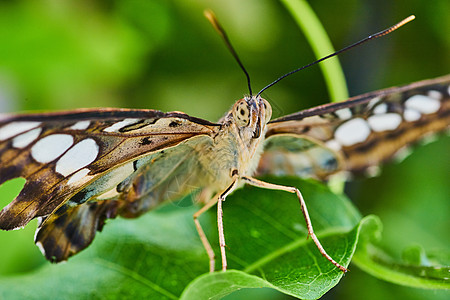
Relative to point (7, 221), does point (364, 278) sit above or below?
below

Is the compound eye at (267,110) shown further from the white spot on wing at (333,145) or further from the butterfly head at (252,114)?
the white spot on wing at (333,145)

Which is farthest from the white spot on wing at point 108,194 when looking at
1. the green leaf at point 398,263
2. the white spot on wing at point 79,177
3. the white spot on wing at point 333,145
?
the white spot on wing at point 333,145

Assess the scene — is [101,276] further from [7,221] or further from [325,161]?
[325,161]

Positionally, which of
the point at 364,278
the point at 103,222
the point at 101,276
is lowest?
the point at 364,278

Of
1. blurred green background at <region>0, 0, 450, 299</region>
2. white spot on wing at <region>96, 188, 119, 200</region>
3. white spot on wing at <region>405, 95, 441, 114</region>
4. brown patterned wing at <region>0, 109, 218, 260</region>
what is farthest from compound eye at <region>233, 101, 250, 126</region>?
blurred green background at <region>0, 0, 450, 299</region>

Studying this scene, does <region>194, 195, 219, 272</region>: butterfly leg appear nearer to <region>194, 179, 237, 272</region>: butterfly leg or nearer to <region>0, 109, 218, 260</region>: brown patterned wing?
<region>194, 179, 237, 272</region>: butterfly leg

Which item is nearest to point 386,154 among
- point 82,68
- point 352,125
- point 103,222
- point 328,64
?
point 352,125

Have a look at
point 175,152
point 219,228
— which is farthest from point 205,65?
point 219,228
